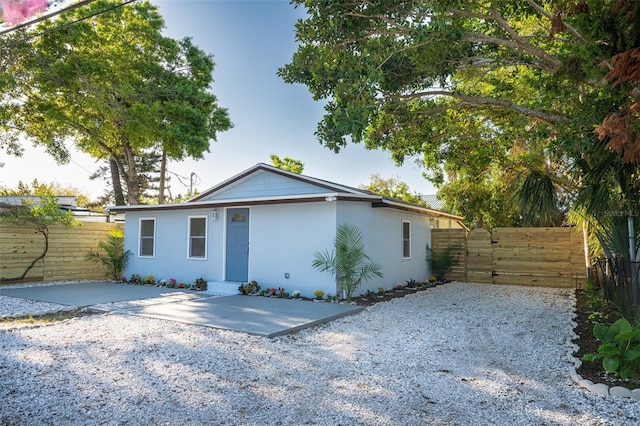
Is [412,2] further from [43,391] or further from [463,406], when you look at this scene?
[43,391]

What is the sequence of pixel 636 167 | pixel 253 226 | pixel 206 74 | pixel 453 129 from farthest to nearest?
pixel 206 74 < pixel 253 226 < pixel 453 129 < pixel 636 167

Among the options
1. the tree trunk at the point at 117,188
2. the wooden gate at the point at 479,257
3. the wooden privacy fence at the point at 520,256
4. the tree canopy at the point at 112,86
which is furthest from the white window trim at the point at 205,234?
the tree trunk at the point at 117,188

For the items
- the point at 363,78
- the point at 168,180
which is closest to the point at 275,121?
the point at 363,78

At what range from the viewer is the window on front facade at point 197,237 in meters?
11.9

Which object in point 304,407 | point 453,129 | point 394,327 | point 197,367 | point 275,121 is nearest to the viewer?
point 304,407

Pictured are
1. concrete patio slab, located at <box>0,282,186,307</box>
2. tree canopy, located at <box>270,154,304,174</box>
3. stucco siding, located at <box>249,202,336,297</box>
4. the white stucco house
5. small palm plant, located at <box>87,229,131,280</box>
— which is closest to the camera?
concrete patio slab, located at <box>0,282,186,307</box>

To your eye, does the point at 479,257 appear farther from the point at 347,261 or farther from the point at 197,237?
the point at 197,237

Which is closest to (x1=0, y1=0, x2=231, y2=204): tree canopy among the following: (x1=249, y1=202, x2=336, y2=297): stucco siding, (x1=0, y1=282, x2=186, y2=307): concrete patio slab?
(x1=0, y1=282, x2=186, y2=307): concrete patio slab

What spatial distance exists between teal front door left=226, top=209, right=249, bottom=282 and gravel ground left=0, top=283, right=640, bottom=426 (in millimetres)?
4083

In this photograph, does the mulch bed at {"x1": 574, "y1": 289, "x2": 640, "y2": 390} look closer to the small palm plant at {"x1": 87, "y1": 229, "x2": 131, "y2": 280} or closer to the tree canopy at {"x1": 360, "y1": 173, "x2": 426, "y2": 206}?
the small palm plant at {"x1": 87, "y1": 229, "x2": 131, "y2": 280}

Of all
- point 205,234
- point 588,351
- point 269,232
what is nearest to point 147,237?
point 205,234

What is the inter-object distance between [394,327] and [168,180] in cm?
3074

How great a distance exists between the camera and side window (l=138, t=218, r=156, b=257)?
13023 millimetres

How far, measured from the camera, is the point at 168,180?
33.8 meters
